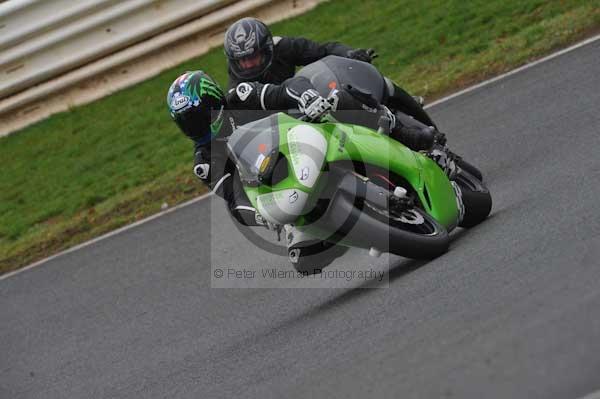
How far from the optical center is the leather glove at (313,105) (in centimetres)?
650

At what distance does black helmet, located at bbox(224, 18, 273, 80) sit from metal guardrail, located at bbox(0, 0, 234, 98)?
22.7 ft

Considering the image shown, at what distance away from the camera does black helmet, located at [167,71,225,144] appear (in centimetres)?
704

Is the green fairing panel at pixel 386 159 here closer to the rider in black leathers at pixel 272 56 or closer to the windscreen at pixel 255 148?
the windscreen at pixel 255 148

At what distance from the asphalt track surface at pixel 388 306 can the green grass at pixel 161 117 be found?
79 cm

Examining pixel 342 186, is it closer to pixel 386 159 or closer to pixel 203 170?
pixel 386 159

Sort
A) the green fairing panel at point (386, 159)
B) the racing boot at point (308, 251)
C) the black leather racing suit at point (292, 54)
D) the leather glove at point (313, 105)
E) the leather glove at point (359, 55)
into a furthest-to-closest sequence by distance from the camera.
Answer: the black leather racing suit at point (292, 54) < the leather glove at point (359, 55) < the racing boot at point (308, 251) < the leather glove at point (313, 105) < the green fairing panel at point (386, 159)

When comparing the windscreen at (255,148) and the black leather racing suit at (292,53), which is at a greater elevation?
the windscreen at (255,148)

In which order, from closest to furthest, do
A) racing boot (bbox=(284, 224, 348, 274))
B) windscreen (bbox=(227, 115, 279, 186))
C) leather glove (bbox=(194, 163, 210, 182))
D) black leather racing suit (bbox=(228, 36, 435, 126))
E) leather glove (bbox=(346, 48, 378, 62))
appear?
windscreen (bbox=(227, 115, 279, 186)) < racing boot (bbox=(284, 224, 348, 274)) < leather glove (bbox=(194, 163, 210, 182)) < leather glove (bbox=(346, 48, 378, 62)) < black leather racing suit (bbox=(228, 36, 435, 126))

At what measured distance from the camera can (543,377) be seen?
159 inches

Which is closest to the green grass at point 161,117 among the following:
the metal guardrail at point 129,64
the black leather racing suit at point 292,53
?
the metal guardrail at point 129,64

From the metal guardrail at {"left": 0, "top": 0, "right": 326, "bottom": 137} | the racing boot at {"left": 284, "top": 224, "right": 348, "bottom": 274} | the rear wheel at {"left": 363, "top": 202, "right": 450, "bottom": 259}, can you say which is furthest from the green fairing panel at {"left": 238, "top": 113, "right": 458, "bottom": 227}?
the metal guardrail at {"left": 0, "top": 0, "right": 326, "bottom": 137}

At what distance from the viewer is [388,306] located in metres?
5.97

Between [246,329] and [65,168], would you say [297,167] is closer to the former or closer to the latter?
[246,329]

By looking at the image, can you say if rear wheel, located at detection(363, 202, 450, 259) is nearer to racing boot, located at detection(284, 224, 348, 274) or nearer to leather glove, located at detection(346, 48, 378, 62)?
racing boot, located at detection(284, 224, 348, 274)
